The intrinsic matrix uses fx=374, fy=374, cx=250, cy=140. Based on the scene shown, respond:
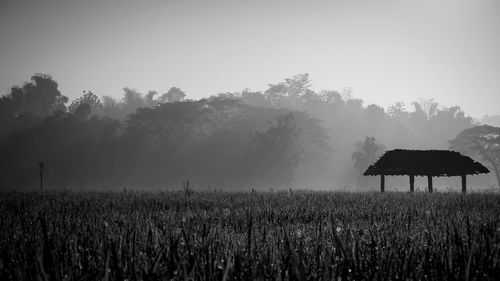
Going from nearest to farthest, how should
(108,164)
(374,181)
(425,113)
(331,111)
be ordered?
(108,164), (374,181), (331,111), (425,113)

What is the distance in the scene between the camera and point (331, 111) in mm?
85000

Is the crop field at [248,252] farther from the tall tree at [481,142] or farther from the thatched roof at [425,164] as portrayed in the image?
the tall tree at [481,142]

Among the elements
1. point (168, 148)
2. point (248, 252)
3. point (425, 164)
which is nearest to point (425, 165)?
point (425, 164)

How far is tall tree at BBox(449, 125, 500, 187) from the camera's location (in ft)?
193

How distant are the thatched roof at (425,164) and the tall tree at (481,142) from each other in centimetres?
4390

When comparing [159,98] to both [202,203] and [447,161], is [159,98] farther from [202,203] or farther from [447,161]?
[202,203]

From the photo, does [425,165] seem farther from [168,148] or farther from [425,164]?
[168,148]

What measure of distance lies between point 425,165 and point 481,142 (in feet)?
154


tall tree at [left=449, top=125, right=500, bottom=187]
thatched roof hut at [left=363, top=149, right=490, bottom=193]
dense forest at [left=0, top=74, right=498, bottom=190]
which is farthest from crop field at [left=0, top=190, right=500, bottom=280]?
tall tree at [left=449, top=125, right=500, bottom=187]

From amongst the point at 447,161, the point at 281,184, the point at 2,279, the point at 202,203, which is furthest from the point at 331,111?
the point at 2,279

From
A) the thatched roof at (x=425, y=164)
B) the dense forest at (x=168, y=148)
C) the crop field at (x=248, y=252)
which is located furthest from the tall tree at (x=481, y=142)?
the crop field at (x=248, y=252)

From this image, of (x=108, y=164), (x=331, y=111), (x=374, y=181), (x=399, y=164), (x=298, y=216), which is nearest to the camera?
(x=298, y=216)

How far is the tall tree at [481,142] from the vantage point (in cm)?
5875

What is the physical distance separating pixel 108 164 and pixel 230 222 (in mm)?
52539
